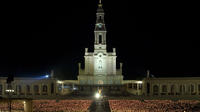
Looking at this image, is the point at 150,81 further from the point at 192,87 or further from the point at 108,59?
the point at 108,59

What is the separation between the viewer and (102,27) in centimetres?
7650

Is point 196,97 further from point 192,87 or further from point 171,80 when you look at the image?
point 192,87

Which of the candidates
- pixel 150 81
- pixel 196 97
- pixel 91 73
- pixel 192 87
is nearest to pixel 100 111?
pixel 196 97

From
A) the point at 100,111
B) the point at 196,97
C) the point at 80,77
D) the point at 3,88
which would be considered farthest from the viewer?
the point at 80,77

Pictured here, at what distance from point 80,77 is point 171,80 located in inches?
778

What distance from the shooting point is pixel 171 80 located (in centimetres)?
6194

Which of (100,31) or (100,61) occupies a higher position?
(100,31)

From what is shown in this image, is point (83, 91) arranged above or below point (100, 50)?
below

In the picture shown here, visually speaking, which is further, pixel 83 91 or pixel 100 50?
pixel 100 50

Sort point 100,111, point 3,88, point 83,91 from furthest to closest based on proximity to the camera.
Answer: point 83,91
point 3,88
point 100,111

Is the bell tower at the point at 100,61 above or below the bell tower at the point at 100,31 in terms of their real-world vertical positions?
below

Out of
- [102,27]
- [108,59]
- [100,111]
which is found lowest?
[100,111]

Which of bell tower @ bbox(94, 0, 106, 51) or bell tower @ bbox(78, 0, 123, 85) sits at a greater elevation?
bell tower @ bbox(94, 0, 106, 51)

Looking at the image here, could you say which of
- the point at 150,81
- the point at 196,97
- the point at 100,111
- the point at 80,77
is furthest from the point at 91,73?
the point at 100,111
